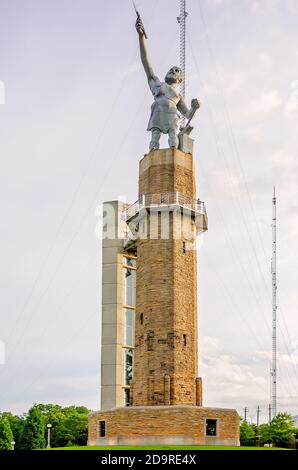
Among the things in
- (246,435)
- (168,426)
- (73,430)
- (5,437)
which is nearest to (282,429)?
(246,435)

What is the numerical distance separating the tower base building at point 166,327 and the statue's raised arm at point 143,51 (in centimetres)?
574

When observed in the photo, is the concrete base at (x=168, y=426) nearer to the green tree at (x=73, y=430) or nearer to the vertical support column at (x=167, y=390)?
the vertical support column at (x=167, y=390)

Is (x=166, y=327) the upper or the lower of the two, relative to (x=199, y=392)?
upper

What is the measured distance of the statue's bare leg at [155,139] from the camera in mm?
51844

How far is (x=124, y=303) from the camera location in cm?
6141

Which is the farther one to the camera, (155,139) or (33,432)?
(33,432)

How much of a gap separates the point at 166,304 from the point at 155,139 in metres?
11.6

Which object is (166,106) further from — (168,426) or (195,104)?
(168,426)

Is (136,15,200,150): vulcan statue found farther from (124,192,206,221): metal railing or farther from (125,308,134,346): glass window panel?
(125,308,134,346): glass window panel

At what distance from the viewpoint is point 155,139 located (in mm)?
52000

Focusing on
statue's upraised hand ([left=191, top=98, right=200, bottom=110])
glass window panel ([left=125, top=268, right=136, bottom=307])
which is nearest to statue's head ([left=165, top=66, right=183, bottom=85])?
statue's upraised hand ([left=191, top=98, right=200, bottom=110])

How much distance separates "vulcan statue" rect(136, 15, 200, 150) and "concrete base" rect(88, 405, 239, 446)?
17628mm
